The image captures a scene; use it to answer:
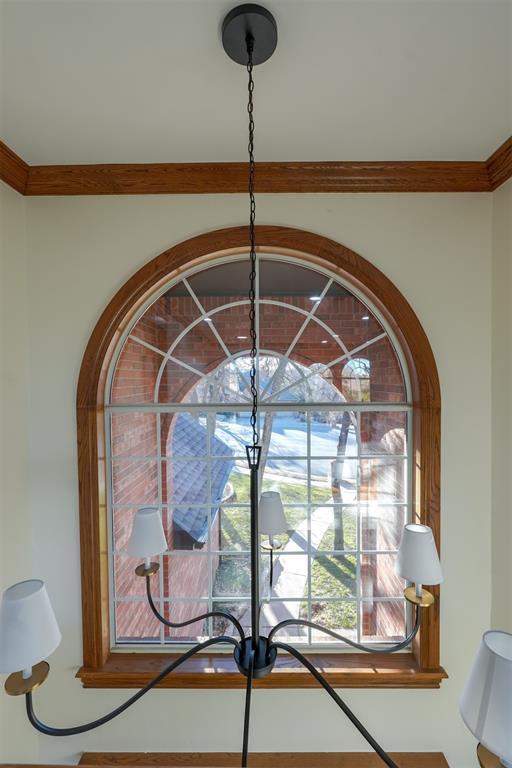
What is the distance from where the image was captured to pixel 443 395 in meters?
2.01

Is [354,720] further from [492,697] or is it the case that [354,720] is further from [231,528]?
[231,528]

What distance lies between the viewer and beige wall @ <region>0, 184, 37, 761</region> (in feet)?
6.03

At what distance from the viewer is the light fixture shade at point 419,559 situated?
4.08 feet

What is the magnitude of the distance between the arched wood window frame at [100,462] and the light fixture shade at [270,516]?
0.87m

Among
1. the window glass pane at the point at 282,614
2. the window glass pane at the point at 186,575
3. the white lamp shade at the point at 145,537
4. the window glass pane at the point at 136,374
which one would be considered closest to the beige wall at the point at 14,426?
the window glass pane at the point at 136,374

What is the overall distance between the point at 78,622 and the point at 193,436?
1.16 m

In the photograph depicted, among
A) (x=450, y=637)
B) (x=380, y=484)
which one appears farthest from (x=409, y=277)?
(x=450, y=637)

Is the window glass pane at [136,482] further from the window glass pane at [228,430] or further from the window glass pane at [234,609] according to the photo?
the window glass pane at [234,609]

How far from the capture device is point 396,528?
85.7 inches

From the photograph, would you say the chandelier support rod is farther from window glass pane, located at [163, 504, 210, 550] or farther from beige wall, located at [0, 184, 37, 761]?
beige wall, located at [0, 184, 37, 761]

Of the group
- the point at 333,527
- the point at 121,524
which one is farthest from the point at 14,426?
the point at 333,527

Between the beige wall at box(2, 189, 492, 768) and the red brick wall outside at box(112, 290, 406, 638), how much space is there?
10.6 inches

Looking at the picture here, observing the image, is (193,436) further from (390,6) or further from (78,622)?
(390,6)

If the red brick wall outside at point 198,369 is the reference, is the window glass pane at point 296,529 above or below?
below
